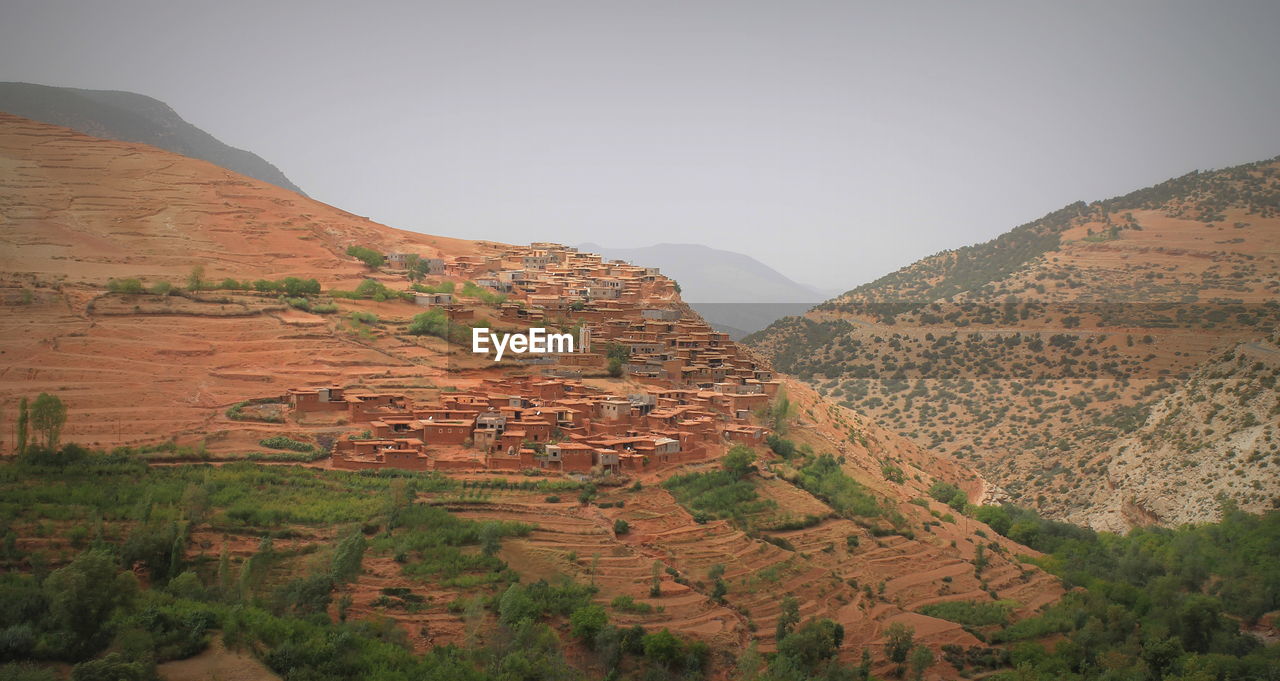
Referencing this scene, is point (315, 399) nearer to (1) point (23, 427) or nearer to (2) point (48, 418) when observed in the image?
(2) point (48, 418)

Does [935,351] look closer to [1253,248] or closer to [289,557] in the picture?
[1253,248]

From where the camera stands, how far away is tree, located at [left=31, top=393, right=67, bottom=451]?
23078 millimetres

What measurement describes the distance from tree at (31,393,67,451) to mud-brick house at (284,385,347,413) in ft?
18.9

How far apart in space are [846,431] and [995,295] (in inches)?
1076

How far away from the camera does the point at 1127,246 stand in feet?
202

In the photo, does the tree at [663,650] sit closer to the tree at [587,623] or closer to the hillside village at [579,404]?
the tree at [587,623]

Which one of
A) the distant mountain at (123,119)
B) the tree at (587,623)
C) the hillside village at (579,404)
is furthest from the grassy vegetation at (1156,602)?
the distant mountain at (123,119)

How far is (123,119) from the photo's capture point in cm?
7144

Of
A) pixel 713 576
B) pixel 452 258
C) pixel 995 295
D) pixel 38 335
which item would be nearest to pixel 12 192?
pixel 38 335

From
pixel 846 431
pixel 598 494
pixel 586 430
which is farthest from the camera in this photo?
pixel 846 431

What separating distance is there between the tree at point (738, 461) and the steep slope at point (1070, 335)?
15.1 metres

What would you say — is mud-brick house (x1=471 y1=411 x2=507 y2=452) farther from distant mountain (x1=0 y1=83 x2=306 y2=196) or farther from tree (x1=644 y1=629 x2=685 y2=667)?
distant mountain (x1=0 y1=83 x2=306 y2=196)

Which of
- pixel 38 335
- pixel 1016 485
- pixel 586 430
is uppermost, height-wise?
pixel 38 335

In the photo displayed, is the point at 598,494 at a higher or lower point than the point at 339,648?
higher
